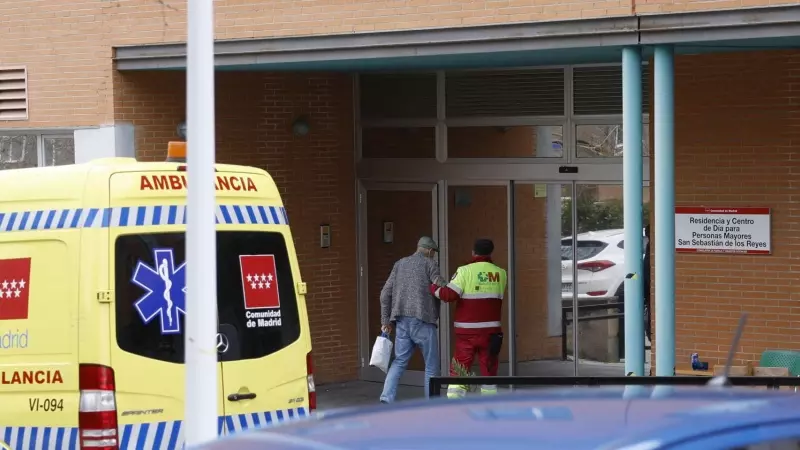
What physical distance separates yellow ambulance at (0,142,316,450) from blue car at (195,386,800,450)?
3.85m

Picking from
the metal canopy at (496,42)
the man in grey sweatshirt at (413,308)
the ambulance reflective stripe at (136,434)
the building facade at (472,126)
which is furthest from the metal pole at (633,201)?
the ambulance reflective stripe at (136,434)

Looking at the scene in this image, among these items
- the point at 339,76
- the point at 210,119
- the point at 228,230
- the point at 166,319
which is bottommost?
the point at 166,319

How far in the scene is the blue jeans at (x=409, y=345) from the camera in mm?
13219

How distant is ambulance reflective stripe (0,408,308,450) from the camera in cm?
711

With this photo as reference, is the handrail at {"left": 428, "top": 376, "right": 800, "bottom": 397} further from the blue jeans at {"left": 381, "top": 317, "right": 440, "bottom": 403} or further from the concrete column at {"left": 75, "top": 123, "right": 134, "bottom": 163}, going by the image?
the concrete column at {"left": 75, "top": 123, "right": 134, "bottom": 163}

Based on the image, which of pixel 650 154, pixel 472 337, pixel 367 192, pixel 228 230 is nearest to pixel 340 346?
pixel 367 192

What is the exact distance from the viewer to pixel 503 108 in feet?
46.6

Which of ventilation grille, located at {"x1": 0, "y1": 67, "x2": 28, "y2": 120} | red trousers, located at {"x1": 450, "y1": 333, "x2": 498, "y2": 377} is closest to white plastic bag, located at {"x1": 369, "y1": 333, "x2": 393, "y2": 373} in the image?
red trousers, located at {"x1": 450, "y1": 333, "x2": 498, "y2": 377}

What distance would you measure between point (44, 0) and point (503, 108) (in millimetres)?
5125

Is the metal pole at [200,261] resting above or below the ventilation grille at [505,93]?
below

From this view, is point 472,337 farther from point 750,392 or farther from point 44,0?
point 750,392

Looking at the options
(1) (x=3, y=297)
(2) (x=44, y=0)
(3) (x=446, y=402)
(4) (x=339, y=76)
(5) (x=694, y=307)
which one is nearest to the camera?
(3) (x=446, y=402)

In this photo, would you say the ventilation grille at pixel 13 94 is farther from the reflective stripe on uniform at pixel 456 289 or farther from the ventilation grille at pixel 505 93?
the reflective stripe on uniform at pixel 456 289

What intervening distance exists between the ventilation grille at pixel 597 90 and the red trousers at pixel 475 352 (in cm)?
268
